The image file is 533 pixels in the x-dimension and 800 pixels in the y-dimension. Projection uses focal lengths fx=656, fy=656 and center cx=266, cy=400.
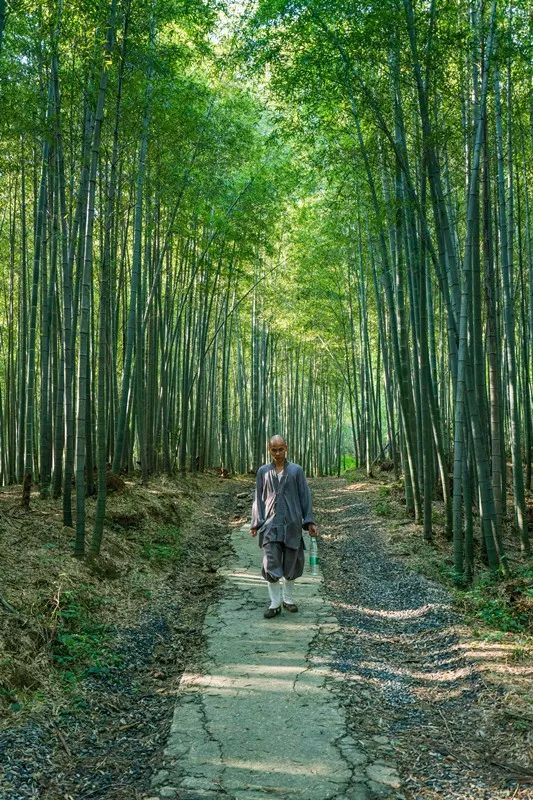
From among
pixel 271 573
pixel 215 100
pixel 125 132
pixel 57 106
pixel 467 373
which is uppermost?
pixel 215 100

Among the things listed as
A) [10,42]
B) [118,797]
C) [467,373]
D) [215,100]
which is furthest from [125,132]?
[118,797]

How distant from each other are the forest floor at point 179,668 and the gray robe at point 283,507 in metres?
0.60

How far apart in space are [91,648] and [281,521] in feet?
5.09

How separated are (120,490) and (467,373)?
177 inches

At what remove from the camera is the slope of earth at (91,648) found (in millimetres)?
2713

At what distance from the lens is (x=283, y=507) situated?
15.7 feet

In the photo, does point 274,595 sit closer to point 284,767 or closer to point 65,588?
point 65,588

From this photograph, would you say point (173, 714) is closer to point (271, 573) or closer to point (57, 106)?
point (271, 573)

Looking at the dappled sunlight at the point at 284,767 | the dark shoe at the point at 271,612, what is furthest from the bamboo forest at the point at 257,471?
the dark shoe at the point at 271,612

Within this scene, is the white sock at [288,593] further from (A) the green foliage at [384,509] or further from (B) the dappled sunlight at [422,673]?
(A) the green foliage at [384,509]

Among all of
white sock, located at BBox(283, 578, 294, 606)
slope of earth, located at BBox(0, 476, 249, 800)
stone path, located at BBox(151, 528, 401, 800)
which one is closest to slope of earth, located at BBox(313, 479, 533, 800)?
stone path, located at BBox(151, 528, 401, 800)

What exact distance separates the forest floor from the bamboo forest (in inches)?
0.7

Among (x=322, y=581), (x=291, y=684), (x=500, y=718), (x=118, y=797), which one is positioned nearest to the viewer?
(x=118, y=797)

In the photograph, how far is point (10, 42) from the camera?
6.34 meters
